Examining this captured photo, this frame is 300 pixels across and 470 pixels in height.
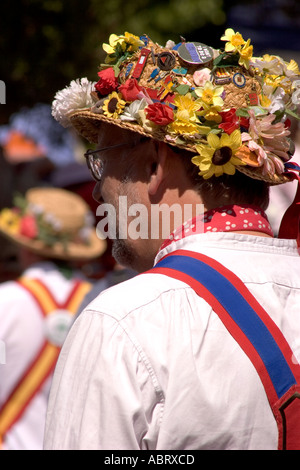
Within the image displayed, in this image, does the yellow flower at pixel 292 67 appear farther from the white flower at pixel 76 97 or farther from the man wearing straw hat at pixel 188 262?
the white flower at pixel 76 97

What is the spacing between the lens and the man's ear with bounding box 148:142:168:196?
219cm

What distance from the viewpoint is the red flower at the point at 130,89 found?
2248 millimetres

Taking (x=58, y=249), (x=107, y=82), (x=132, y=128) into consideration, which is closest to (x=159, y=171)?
(x=132, y=128)

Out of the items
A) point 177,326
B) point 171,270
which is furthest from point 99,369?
point 171,270

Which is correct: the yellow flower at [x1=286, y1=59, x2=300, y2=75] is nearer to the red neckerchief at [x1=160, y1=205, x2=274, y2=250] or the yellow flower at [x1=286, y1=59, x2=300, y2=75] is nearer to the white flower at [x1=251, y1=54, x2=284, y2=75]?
the white flower at [x1=251, y1=54, x2=284, y2=75]

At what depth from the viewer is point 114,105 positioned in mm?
2281

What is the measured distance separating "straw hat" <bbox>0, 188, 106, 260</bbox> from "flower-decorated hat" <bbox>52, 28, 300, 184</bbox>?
2.74m

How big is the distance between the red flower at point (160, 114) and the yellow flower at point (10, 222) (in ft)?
11.0

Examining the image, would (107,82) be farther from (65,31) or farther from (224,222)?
(65,31)

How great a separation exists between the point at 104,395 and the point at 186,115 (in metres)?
0.89

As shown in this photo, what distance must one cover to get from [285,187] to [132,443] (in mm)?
3133

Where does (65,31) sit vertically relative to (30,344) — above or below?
above

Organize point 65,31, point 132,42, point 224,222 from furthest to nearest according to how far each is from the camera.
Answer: point 65,31
point 132,42
point 224,222

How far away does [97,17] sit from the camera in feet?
21.2
